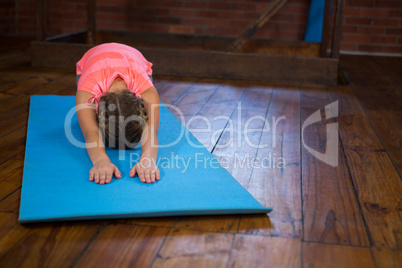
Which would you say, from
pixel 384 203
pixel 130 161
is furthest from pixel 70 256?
pixel 384 203

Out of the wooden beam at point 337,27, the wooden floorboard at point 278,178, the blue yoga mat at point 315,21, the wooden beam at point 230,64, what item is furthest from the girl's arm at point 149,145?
the blue yoga mat at point 315,21

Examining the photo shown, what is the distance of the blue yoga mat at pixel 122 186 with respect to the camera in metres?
1.62

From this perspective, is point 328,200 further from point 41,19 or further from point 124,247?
point 41,19

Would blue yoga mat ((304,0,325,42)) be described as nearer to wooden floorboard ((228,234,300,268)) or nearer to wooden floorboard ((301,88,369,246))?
wooden floorboard ((301,88,369,246))

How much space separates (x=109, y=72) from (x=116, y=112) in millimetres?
388

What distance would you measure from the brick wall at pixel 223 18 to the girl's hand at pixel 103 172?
4289 millimetres

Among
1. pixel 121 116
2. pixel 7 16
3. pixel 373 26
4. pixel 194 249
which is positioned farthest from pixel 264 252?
pixel 7 16

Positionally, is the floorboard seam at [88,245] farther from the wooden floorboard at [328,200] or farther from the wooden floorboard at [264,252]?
the wooden floorboard at [328,200]

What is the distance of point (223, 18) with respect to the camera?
585cm

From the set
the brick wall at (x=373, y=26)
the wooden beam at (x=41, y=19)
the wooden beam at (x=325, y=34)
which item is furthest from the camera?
the brick wall at (x=373, y=26)

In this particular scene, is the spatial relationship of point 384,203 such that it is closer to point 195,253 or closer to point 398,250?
point 398,250

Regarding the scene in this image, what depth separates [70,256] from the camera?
4.58 ft

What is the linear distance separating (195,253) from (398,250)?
2.23ft

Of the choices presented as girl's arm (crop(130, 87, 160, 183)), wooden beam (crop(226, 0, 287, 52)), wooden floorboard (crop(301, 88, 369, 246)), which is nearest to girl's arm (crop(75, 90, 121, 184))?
girl's arm (crop(130, 87, 160, 183))
